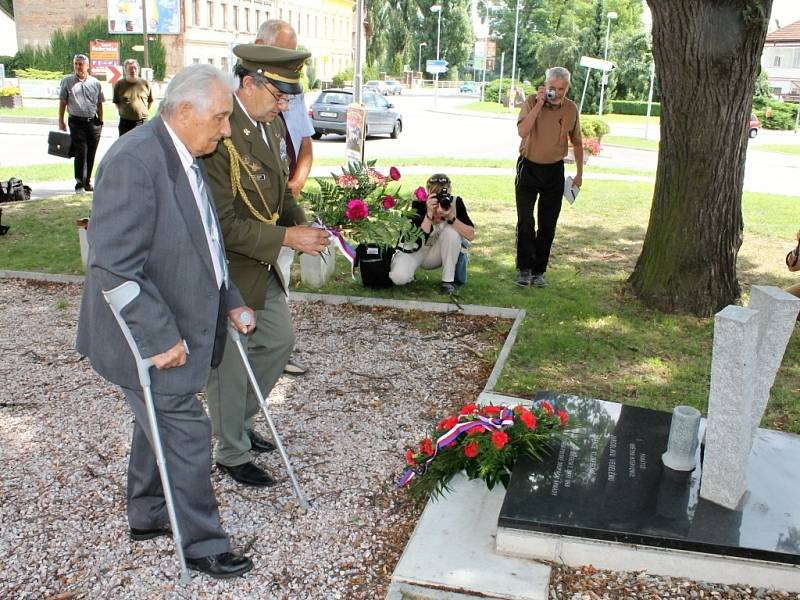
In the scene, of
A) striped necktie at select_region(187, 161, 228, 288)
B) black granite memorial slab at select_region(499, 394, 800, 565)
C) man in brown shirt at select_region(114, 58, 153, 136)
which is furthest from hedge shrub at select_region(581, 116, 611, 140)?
striped necktie at select_region(187, 161, 228, 288)

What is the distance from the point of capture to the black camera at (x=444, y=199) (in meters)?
6.89

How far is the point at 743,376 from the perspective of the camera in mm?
3219

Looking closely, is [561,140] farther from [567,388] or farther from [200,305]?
[200,305]

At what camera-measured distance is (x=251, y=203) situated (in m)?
3.71

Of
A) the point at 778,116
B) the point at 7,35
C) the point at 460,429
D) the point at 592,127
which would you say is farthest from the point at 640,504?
the point at 7,35

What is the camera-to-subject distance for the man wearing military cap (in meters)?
3.57

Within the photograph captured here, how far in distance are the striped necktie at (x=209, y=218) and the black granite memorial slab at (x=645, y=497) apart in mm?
1510

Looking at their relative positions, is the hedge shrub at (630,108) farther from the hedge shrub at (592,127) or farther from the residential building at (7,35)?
the residential building at (7,35)

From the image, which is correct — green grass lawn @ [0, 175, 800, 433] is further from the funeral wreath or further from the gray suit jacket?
the gray suit jacket

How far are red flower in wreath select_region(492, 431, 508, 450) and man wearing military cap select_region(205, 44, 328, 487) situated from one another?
3.57 ft

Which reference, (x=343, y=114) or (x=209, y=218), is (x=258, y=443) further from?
(x=343, y=114)

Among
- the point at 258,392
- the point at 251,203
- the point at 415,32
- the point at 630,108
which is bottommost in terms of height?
the point at 258,392

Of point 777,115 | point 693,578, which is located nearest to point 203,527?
point 693,578

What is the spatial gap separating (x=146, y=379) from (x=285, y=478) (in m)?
1.33
